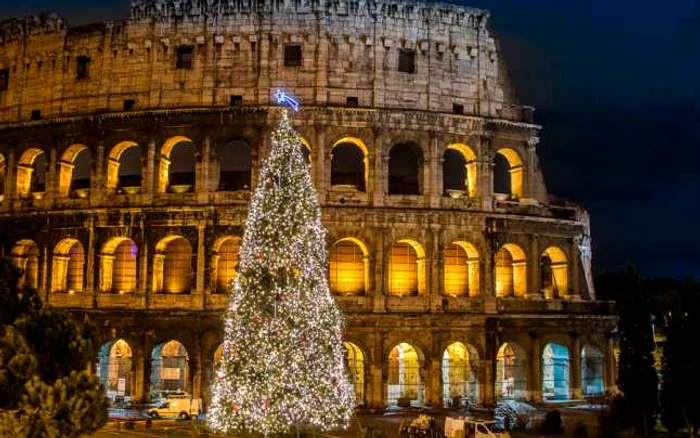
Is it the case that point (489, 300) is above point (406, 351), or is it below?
above

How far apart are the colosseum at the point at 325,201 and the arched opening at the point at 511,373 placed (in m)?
0.10

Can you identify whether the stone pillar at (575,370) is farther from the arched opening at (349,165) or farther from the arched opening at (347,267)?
the arched opening at (349,165)

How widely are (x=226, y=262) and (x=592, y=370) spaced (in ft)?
59.7

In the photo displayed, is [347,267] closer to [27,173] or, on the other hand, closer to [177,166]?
[177,166]

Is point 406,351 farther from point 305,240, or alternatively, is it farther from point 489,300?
point 305,240

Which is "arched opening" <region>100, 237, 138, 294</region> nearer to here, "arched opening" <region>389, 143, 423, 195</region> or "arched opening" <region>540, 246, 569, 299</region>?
"arched opening" <region>389, 143, 423, 195</region>

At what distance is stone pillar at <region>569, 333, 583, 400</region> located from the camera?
115ft

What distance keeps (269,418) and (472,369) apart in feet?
54.9

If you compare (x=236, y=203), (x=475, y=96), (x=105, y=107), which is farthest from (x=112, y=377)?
(x=475, y=96)

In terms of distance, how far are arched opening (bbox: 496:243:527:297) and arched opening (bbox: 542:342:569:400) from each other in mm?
3142

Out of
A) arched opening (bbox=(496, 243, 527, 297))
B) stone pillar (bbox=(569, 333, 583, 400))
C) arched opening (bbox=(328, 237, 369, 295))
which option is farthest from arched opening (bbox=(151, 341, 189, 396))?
stone pillar (bbox=(569, 333, 583, 400))

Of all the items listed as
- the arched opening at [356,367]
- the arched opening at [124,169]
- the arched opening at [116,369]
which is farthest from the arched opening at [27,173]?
the arched opening at [356,367]

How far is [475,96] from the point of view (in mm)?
35938

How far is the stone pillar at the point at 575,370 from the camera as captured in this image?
35000 millimetres
